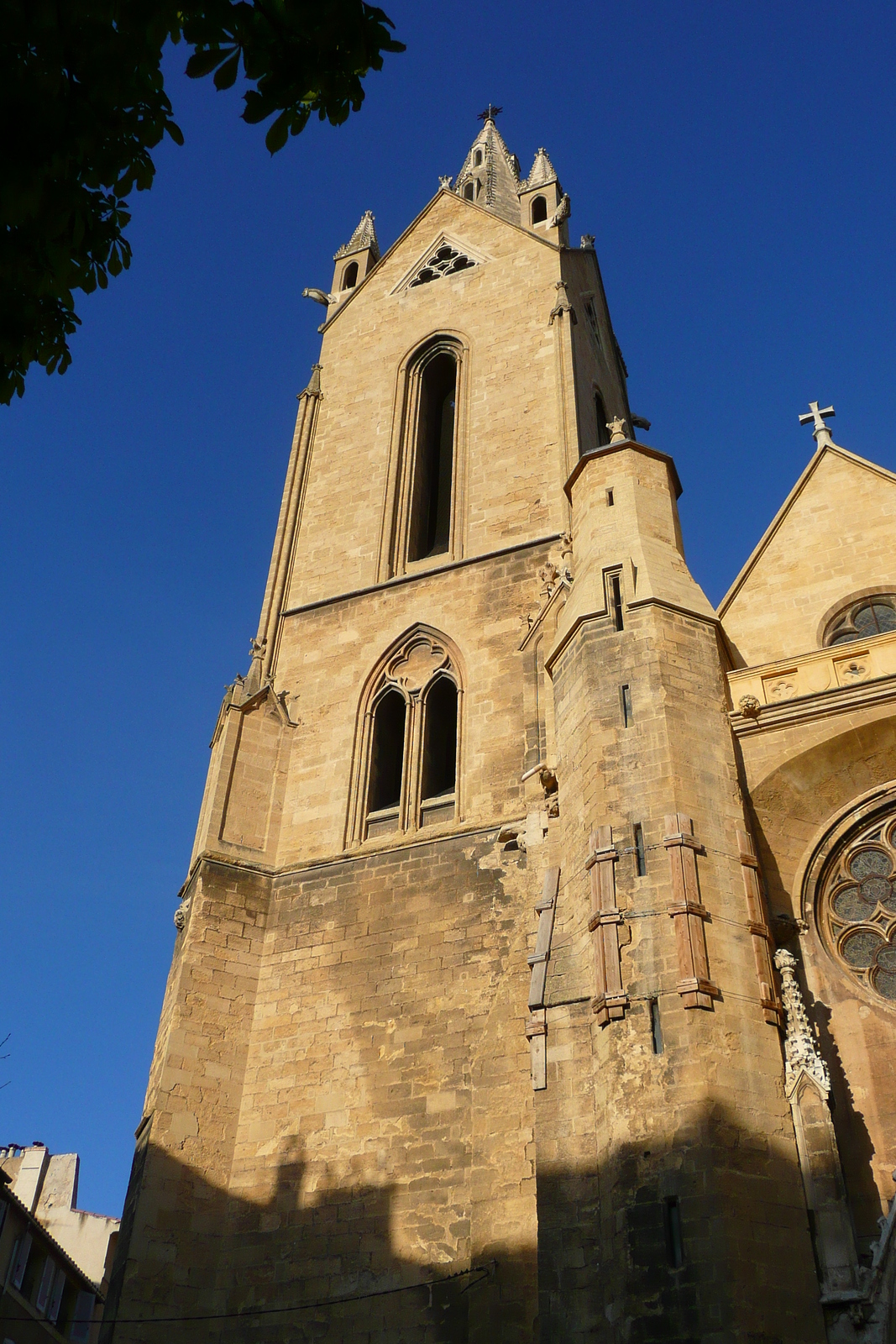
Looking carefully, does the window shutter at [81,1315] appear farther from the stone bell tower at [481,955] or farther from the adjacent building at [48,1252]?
the stone bell tower at [481,955]

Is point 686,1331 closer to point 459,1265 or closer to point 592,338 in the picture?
point 459,1265

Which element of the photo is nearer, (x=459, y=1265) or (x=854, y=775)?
(x=459, y=1265)

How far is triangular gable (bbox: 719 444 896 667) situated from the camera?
13797 mm

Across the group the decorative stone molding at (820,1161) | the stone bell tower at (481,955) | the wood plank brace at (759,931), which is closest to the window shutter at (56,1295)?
the stone bell tower at (481,955)

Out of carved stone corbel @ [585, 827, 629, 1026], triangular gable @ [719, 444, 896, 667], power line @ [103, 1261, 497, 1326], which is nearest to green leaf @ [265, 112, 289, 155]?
carved stone corbel @ [585, 827, 629, 1026]

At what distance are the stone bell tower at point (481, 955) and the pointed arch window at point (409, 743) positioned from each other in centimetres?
4

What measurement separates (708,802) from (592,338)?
13.4m

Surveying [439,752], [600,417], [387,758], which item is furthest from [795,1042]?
[600,417]

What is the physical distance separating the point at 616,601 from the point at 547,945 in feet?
11.0

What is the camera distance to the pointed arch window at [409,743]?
1467 cm

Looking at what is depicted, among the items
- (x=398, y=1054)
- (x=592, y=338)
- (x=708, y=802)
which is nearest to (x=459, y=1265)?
(x=398, y=1054)

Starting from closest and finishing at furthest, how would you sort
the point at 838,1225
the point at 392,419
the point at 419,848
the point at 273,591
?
the point at 838,1225, the point at 419,848, the point at 273,591, the point at 392,419

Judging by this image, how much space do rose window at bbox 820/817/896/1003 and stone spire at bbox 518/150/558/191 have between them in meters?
17.1

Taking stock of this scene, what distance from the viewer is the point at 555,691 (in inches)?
492
